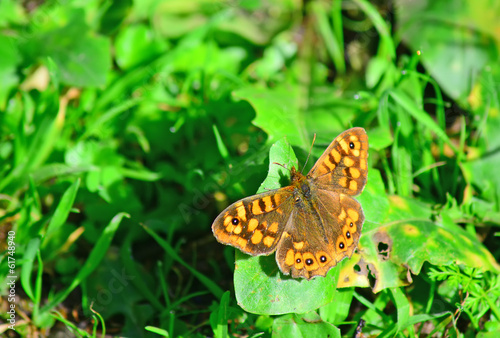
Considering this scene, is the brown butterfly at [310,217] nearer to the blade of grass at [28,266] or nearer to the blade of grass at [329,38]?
the blade of grass at [28,266]

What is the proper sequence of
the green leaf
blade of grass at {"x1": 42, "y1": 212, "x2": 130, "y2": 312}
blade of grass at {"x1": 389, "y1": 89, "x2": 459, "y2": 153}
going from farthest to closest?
A: the green leaf, blade of grass at {"x1": 389, "y1": 89, "x2": 459, "y2": 153}, blade of grass at {"x1": 42, "y1": 212, "x2": 130, "y2": 312}

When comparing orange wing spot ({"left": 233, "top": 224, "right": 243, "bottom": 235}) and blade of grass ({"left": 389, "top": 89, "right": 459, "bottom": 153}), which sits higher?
orange wing spot ({"left": 233, "top": 224, "right": 243, "bottom": 235})

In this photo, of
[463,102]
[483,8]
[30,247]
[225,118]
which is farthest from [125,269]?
[483,8]

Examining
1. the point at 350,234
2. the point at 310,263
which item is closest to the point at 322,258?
the point at 310,263

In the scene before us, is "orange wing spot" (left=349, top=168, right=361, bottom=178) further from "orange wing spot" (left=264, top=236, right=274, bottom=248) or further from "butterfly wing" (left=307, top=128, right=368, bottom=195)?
"orange wing spot" (left=264, top=236, right=274, bottom=248)

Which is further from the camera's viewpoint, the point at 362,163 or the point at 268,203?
the point at 362,163

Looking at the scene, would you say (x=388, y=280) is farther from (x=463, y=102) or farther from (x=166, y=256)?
(x=463, y=102)

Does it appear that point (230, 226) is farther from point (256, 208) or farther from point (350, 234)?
point (350, 234)

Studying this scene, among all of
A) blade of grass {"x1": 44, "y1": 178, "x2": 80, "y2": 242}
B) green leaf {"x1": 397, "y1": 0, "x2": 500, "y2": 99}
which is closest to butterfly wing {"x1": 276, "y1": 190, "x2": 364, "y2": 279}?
blade of grass {"x1": 44, "y1": 178, "x2": 80, "y2": 242}
